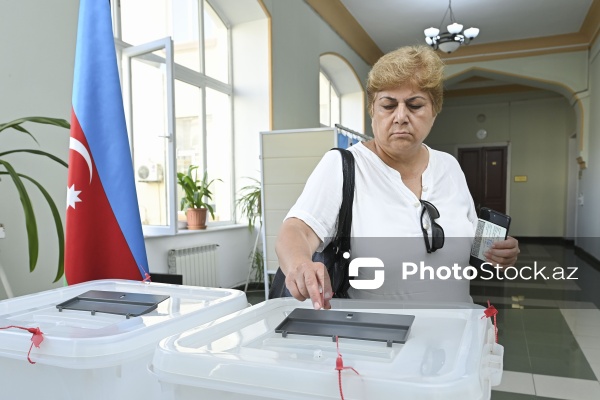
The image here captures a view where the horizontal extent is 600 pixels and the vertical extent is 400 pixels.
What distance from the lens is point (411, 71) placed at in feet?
3.25

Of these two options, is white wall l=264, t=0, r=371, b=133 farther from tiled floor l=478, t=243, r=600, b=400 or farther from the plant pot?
tiled floor l=478, t=243, r=600, b=400

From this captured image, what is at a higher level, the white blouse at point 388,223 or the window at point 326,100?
the window at point 326,100

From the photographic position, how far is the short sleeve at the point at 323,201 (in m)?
0.98

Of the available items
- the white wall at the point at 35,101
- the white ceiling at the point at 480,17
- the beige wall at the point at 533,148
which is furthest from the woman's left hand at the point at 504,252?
the beige wall at the point at 533,148

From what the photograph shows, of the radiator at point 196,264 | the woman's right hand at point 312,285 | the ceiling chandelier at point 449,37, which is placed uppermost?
the ceiling chandelier at point 449,37

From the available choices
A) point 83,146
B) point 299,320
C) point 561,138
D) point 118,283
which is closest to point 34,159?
point 83,146

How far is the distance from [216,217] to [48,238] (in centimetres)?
257

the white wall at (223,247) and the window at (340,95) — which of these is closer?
the white wall at (223,247)

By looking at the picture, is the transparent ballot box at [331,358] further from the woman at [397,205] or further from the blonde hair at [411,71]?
the blonde hair at [411,71]

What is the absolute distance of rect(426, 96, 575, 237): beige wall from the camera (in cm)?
1035

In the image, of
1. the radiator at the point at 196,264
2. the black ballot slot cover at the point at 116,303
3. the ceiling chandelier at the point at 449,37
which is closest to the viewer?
the black ballot slot cover at the point at 116,303

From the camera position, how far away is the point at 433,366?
1.77ft

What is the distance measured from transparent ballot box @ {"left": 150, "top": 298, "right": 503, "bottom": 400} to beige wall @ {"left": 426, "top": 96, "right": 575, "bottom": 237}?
11062 mm

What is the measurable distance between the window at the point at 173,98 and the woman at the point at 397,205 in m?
2.67
